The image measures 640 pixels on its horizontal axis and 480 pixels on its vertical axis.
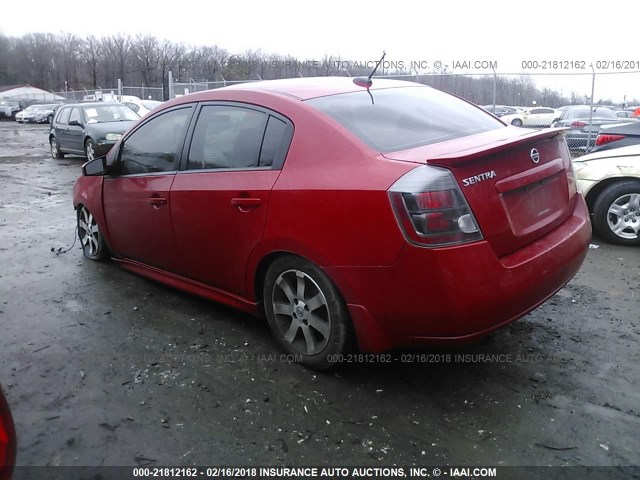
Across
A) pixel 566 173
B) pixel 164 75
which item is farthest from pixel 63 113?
pixel 164 75

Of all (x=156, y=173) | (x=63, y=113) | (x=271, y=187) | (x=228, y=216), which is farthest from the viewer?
(x=63, y=113)

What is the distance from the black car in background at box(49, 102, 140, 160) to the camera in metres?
13.6

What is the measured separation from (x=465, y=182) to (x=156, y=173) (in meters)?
2.36

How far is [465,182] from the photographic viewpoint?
2.66m

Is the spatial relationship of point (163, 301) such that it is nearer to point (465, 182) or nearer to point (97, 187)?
point (97, 187)

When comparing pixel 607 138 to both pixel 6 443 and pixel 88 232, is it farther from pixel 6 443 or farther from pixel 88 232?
pixel 6 443

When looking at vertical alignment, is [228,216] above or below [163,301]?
above

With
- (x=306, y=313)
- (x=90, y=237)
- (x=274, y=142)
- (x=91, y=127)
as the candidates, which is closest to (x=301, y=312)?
(x=306, y=313)

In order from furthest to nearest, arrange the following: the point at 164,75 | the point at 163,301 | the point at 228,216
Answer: the point at 164,75 < the point at 163,301 < the point at 228,216

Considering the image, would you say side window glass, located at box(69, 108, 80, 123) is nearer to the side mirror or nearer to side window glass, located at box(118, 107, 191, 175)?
the side mirror

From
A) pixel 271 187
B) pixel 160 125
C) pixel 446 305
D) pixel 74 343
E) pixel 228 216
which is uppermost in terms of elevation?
pixel 160 125

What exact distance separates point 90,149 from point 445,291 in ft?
42.9

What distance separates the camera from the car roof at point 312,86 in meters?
3.45

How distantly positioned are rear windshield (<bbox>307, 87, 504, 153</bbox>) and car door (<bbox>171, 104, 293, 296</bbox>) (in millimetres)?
365
